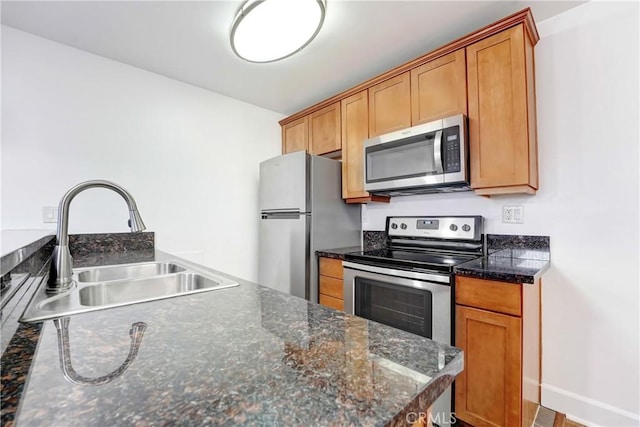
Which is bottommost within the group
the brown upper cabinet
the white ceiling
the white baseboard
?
the white baseboard

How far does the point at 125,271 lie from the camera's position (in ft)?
4.67

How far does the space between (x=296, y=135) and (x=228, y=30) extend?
4.20 ft

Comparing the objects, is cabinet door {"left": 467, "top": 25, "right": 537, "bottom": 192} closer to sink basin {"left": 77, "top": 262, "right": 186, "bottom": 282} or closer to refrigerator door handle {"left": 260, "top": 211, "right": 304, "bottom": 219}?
refrigerator door handle {"left": 260, "top": 211, "right": 304, "bottom": 219}

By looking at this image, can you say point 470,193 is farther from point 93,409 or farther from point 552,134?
point 93,409

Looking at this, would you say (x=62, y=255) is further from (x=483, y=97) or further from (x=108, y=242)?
(x=483, y=97)

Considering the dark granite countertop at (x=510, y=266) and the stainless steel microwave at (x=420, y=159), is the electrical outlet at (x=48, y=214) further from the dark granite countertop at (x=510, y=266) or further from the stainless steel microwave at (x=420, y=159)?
the dark granite countertop at (x=510, y=266)

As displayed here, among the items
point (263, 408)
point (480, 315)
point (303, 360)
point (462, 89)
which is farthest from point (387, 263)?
point (263, 408)

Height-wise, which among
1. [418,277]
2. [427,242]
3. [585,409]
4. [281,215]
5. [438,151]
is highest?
[438,151]

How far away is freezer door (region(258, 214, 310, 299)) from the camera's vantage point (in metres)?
2.32

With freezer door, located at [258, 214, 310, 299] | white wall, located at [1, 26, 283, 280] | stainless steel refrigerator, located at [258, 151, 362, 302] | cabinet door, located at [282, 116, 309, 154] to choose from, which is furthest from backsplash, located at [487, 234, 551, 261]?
white wall, located at [1, 26, 283, 280]

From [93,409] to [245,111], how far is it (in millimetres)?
3044

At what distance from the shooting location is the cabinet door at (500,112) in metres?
1.59

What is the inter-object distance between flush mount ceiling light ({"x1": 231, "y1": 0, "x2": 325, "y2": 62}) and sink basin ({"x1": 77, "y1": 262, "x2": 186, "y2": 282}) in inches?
50.2

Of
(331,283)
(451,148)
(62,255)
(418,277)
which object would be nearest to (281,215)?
(331,283)
